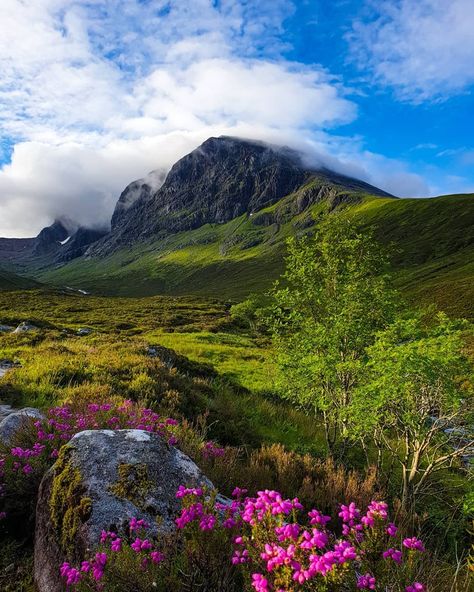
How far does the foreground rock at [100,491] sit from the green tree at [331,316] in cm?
596

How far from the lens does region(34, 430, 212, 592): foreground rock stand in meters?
3.57

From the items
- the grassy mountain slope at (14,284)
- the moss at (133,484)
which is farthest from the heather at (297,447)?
the grassy mountain slope at (14,284)

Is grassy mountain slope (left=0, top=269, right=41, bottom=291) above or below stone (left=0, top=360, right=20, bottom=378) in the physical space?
below

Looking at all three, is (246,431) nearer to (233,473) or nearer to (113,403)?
(113,403)

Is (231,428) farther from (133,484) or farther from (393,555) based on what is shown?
(393,555)

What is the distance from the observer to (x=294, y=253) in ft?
43.0

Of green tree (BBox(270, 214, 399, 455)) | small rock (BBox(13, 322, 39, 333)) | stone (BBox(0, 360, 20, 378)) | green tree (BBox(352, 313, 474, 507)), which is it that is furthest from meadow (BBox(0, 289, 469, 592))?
small rock (BBox(13, 322, 39, 333))

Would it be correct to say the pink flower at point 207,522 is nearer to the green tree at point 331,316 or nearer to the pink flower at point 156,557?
the pink flower at point 156,557

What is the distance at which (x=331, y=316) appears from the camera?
1173cm

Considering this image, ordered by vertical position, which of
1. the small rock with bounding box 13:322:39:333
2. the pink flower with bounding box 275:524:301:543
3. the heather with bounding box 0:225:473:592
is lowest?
the small rock with bounding box 13:322:39:333

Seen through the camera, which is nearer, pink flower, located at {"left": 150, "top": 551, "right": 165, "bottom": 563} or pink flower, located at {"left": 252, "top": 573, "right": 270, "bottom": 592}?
pink flower, located at {"left": 252, "top": 573, "right": 270, "bottom": 592}

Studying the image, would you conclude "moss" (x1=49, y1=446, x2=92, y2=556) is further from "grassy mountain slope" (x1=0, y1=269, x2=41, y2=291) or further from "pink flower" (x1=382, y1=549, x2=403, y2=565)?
"grassy mountain slope" (x1=0, y1=269, x2=41, y2=291)

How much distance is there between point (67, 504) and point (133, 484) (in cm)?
68

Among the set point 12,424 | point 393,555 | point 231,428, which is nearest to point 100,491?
point 393,555
